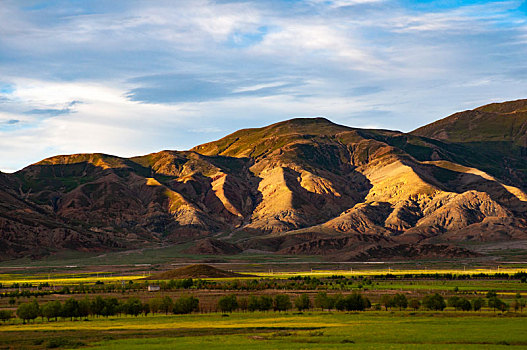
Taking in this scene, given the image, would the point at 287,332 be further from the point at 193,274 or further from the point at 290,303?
the point at 193,274

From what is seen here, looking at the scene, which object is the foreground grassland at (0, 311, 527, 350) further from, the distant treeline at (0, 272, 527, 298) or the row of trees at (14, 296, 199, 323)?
the distant treeline at (0, 272, 527, 298)

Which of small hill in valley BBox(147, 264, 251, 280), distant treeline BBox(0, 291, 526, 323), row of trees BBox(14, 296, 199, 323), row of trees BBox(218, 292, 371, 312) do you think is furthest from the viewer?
small hill in valley BBox(147, 264, 251, 280)

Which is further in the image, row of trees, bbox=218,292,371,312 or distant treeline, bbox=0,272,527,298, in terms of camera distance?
distant treeline, bbox=0,272,527,298

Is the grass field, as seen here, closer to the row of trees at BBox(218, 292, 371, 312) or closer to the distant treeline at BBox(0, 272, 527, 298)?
the row of trees at BBox(218, 292, 371, 312)

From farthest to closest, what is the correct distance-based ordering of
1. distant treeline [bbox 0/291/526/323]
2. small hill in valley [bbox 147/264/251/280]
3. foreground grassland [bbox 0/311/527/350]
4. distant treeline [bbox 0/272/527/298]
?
small hill in valley [bbox 147/264/251/280] < distant treeline [bbox 0/272/527/298] < distant treeline [bbox 0/291/526/323] < foreground grassland [bbox 0/311/527/350]

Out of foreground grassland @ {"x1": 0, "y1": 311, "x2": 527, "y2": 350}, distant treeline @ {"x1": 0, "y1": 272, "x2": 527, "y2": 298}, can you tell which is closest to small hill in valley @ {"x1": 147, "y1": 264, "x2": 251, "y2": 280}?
distant treeline @ {"x1": 0, "y1": 272, "x2": 527, "y2": 298}

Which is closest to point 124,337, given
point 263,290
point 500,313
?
point 500,313

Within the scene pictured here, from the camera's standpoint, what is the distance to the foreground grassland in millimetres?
60031

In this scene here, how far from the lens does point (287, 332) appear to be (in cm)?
6844

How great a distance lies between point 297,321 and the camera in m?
80.5

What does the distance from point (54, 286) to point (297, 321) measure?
272 feet

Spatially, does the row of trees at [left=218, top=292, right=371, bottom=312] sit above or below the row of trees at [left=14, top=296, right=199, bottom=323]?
below

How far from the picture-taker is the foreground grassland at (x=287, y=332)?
2363 inches

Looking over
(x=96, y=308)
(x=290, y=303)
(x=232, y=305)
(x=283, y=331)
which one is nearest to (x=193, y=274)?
(x=232, y=305)
